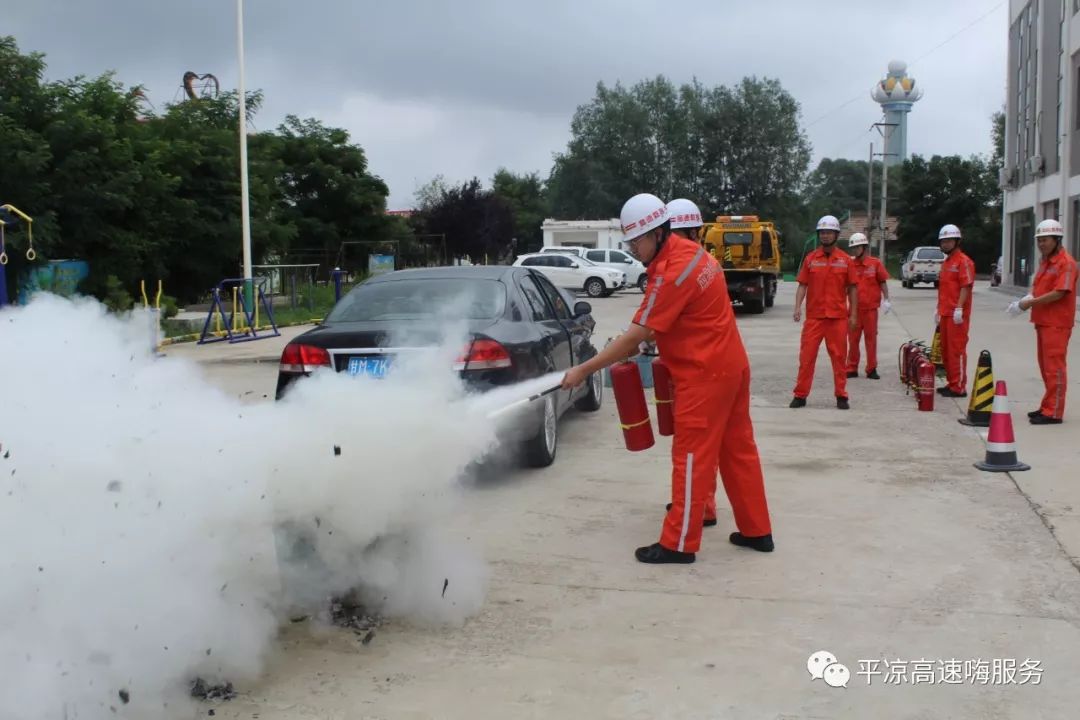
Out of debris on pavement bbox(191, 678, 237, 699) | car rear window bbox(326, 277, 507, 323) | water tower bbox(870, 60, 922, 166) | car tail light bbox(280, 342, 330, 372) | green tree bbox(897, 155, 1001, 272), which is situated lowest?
debris on pavement bbox(191, 678, 237, 699)

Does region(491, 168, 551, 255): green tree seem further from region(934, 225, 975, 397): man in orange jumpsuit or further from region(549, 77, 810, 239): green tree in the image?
region(934, 225, 975, 397): man in orange jumpsuit

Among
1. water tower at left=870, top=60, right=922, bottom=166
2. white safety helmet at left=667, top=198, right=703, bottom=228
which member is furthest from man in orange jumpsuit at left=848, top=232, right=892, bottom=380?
water tower at left=870, top=60, right=922, bottom=166

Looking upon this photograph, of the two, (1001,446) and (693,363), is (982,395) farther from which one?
(693,363)

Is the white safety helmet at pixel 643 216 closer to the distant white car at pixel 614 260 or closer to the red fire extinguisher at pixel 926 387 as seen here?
the red fire extinguisher at pixel 926 387

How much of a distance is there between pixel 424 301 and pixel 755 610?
3.39m

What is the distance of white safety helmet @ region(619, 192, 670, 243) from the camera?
5.05 m

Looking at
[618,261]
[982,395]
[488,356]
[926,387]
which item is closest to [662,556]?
[488,356]

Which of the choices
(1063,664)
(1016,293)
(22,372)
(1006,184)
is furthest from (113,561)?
(1006,184)

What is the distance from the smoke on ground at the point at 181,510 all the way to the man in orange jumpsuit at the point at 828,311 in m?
6.01

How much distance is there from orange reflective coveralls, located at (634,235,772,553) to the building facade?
91.4 ft

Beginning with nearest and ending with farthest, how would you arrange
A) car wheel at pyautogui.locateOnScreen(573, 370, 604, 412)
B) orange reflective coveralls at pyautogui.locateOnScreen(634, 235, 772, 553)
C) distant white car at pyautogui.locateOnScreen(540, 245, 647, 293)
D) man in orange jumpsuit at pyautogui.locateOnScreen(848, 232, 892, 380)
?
1. orange reflective coveralls at pyautogui.locateOnScreen(634, 235, 772, 553)
2. car wheel at pyautogui.locateOnScreen(573, 370, 604, 412)
3. man in orange jumpsuit at pyautogui.locateOnScreen(848, 232, 892, 380)
4. distant white car at pyautogui.locateOnScreen(540, 245, 647, 293)

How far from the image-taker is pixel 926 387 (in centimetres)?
979

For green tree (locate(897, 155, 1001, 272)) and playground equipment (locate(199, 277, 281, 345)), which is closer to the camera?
playground equipment (locate(199, 277, 281, 345))

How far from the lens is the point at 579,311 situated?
28.6 feet
